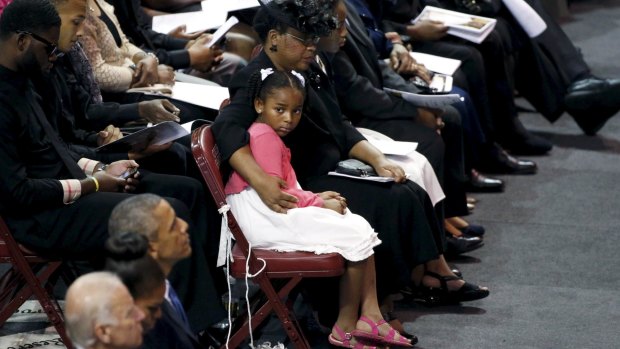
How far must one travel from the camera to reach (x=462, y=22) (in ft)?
24.3

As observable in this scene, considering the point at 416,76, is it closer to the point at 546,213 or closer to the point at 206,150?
the point at 546,213

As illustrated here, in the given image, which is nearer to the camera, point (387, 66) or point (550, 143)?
point (387, 66)

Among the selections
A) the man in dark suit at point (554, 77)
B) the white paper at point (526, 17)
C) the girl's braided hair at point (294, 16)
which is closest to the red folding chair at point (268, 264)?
the girl's braided hair at point (294, 16)

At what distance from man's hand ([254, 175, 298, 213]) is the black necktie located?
0.64 metres

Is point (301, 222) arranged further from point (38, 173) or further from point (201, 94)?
point (201, 94)

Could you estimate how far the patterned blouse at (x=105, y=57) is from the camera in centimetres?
562

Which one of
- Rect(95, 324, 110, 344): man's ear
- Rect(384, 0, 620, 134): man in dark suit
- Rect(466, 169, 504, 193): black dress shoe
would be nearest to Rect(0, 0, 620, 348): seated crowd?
Rect(95, 324, 110, 344): man's ear

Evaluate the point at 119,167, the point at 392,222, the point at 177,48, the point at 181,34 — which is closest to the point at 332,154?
the point at 392,222

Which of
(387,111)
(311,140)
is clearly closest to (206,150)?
(311,140)

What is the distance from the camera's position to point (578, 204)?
694cm

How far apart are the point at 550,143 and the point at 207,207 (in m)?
3.67

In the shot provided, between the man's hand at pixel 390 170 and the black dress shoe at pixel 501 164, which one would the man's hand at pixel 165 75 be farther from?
the black dress shoe at pixel 501 164

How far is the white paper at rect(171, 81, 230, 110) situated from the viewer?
224 inches

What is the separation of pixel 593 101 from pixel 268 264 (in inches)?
155
